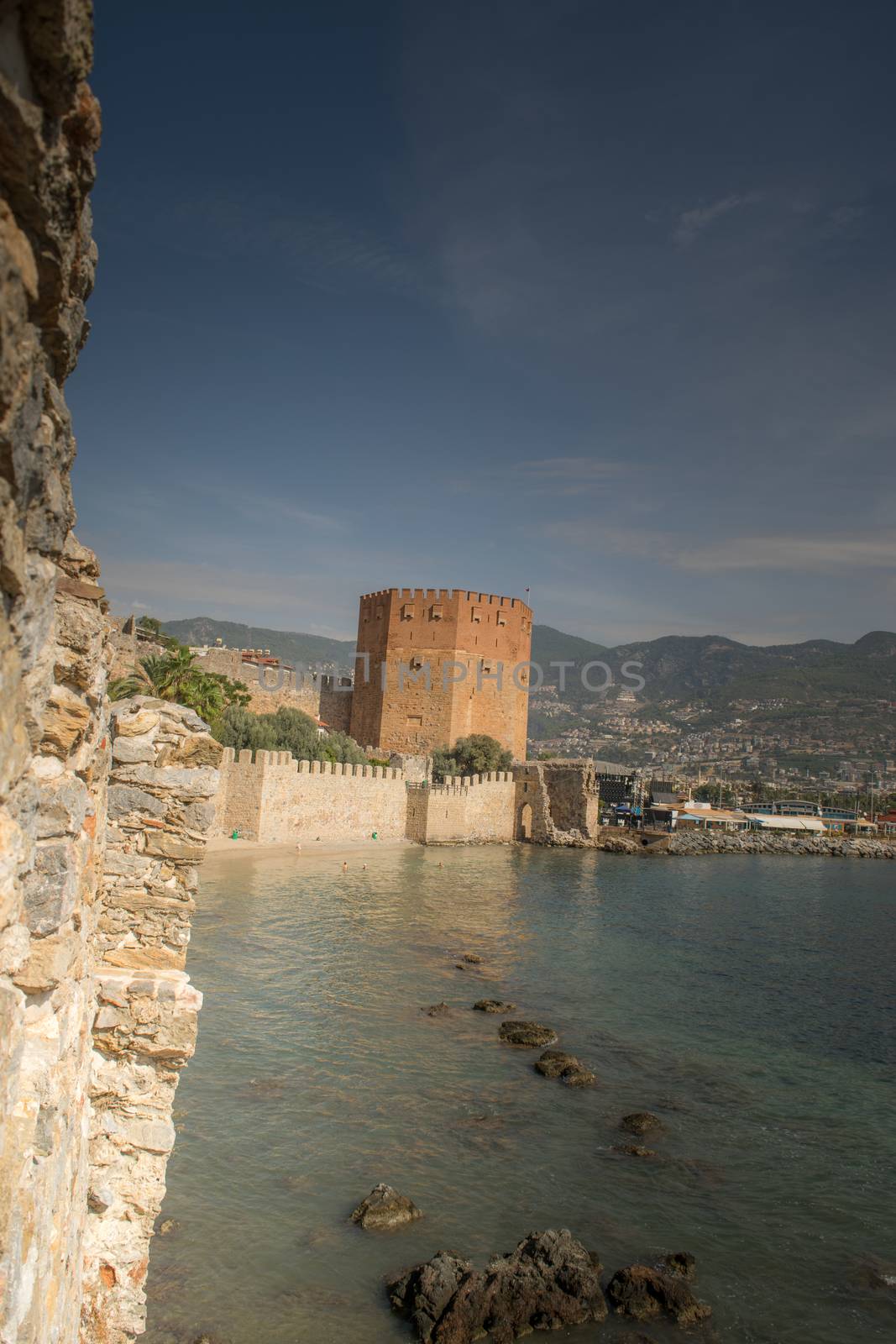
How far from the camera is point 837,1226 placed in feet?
22.6

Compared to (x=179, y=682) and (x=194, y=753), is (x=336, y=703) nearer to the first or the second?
(x=179, y=682)

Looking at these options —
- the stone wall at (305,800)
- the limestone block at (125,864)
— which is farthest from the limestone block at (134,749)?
the stone wall at (305,800)

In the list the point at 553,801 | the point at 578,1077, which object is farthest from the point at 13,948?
the point at 553,801

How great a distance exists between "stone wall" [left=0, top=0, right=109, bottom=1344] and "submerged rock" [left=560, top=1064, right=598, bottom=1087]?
743cm

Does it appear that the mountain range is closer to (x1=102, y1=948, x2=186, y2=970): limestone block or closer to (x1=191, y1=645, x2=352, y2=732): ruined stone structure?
(x1=191, y1=645, x2=352, y2=732): ruined stone structure

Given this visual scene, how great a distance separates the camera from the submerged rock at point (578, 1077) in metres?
9.28

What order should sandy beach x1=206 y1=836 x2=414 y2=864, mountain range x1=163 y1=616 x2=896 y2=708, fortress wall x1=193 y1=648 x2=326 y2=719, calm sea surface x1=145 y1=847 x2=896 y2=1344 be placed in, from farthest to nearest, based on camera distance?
mountain range x1=163 y1=616 x2=896 y2=708, fortress wall x1=193 y1=648 x2=326 y2=719, sandy beach x1=206 y1=836 x2=414 y2=864, calm sea surface x1=145 y1=847 x2=896 y2=1344

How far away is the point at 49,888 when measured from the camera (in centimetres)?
199

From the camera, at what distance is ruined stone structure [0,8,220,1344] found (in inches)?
52.4

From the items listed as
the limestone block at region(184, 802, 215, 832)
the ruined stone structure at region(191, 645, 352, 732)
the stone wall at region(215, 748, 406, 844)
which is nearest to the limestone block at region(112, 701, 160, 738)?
the limestone block at region(184, 802, 215, 832)

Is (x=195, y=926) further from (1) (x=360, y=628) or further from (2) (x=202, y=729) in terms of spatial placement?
(1) (x=360, y=628)

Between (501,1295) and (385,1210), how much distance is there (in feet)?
3.81

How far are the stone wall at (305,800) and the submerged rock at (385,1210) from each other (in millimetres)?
17807

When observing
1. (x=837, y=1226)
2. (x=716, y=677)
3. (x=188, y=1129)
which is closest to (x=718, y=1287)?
(x=837, y=1226)
